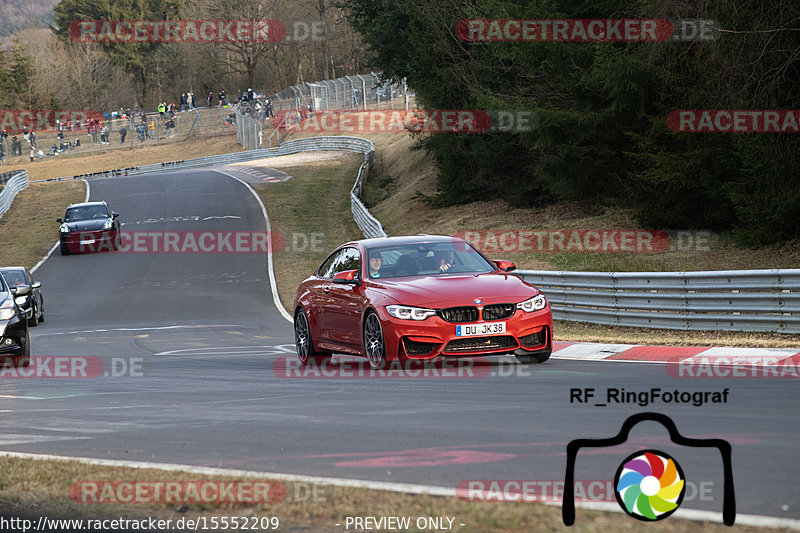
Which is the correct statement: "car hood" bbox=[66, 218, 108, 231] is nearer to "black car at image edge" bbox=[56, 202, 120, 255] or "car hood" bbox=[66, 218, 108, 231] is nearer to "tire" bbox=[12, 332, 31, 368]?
"black car at image edge" bbox=[56, 202, 120, 255]

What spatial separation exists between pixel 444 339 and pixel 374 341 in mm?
938

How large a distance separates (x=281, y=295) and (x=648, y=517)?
82.8 ft

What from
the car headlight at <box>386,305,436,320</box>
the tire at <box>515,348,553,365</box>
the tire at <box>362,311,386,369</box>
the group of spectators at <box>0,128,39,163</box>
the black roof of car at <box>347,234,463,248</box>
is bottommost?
the tire at <box>515,348,553,365</box>

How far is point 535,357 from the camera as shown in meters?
11.6

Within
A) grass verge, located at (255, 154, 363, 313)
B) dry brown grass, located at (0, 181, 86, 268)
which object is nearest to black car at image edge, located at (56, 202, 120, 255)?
dry brown grass, located at (0, 181, 86, 268)

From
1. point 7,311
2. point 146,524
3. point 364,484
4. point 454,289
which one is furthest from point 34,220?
point 146,524

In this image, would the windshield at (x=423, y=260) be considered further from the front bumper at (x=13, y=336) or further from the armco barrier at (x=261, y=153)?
the armco barrier at (x=261, y=153)

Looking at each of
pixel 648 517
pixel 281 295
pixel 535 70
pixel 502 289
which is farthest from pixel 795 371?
pixel 535 70

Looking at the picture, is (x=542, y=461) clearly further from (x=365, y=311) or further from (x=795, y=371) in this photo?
(x=365, y=311)

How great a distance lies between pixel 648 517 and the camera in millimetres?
4434

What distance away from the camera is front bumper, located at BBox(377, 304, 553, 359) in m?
10.8

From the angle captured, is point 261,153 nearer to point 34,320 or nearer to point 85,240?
point 85,240

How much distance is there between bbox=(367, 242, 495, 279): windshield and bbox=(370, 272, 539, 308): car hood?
10.4 inches

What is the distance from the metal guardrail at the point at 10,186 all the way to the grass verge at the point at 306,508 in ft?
151
